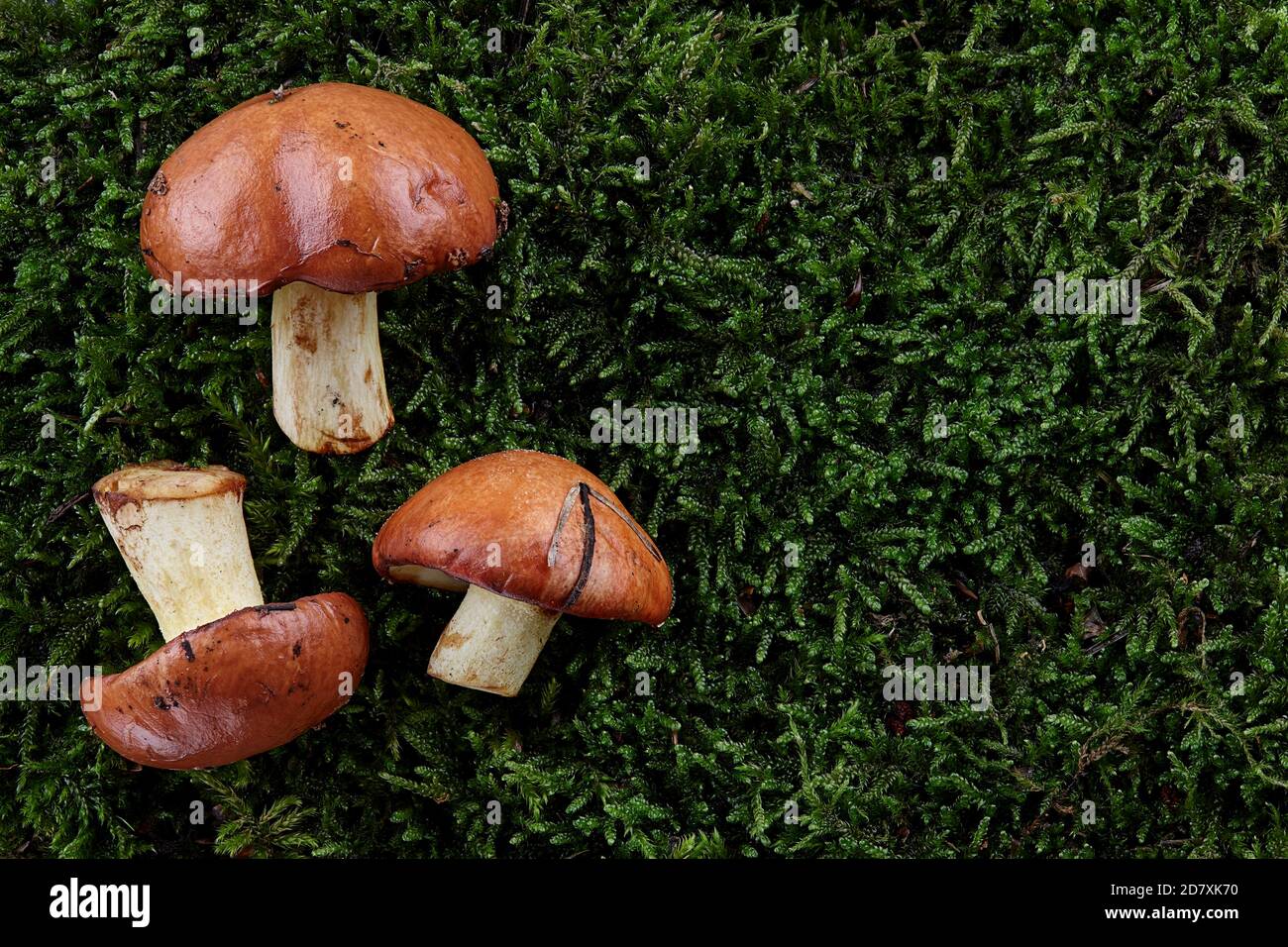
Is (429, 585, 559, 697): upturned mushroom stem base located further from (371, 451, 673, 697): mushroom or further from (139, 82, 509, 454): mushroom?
(139, 82, 509, 454): mushroom

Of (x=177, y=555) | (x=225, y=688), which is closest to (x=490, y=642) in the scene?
(x=225, y=688)

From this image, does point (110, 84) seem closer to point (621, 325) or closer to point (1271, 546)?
point (621, 325)

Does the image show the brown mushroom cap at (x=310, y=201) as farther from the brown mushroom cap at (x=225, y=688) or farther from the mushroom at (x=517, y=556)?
the brown mushroom cap at (x=225, y=688)

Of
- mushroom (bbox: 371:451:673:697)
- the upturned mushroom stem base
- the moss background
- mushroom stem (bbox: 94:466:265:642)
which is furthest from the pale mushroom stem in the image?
the upturned mushroom stem base

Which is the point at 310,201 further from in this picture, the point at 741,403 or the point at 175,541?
the point at 741,403

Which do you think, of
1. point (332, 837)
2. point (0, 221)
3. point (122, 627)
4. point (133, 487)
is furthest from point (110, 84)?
point (332, 837)

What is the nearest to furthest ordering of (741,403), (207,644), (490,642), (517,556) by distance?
(207,644) → (517,556) → (490,642) → (741,403)
